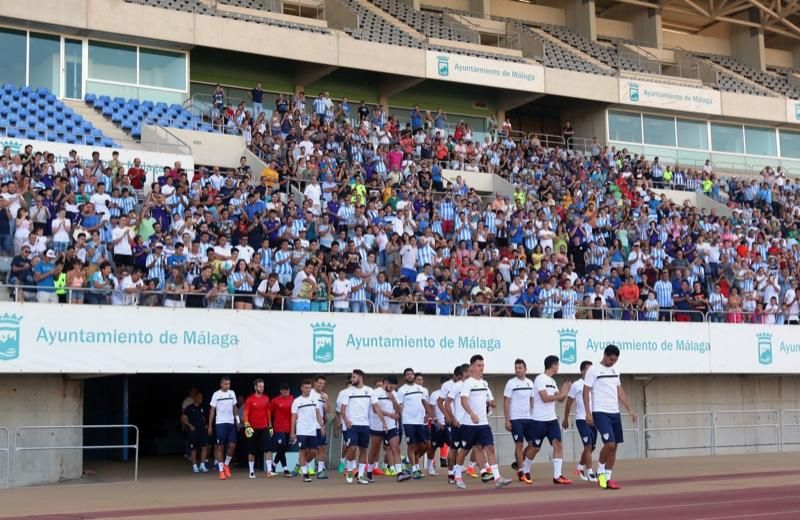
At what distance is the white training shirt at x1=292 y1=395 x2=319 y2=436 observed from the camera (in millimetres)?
20734

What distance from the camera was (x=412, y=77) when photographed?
132 feet

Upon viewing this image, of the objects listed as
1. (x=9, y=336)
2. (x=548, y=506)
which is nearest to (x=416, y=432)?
(x=548, y=506)

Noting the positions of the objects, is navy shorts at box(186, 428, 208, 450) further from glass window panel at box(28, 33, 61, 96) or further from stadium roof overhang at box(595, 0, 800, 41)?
stadium roof overhang at box(595, 0, 800, 41)

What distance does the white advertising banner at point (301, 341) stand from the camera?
20.5 m

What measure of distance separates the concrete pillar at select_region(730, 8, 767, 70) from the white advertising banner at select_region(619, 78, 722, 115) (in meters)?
7.32

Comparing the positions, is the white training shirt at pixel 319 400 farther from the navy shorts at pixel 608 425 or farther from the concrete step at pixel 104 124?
the concrete step at pixel 104 124

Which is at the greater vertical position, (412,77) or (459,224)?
(412,77)

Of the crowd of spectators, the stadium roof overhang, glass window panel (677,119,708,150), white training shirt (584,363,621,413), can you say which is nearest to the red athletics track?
white training shirt (584,363,621,413)

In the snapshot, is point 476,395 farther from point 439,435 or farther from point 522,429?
point 439,435

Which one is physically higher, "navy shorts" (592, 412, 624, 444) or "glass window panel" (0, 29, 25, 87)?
"glass window panel" (0, 29, 25, 87)

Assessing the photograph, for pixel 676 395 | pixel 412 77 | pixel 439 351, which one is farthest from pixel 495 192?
pixel 439 351

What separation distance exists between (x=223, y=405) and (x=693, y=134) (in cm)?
3010

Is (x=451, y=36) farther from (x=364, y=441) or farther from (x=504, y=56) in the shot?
(x=364, y=441)

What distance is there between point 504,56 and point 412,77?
4385mm
